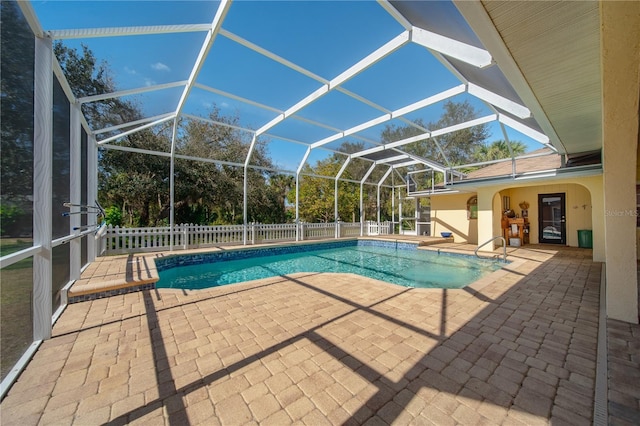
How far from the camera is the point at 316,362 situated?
2.11m

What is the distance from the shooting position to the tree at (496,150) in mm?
15120

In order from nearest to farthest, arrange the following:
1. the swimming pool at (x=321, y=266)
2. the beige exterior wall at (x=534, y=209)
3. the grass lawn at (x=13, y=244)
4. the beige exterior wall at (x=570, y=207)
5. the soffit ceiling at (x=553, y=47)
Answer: the grass lawn at (x=13, y=244) → the soffit ceiling at (x=553, y=47) → the swimming pool at (x=321, y=266) → the beige exterior wall at (x=534, y=209) → the beige exterior wall at (x=570, y=207)

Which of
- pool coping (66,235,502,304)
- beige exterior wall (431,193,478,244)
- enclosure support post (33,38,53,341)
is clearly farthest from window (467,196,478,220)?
enclosure support post (33,38,53,341)

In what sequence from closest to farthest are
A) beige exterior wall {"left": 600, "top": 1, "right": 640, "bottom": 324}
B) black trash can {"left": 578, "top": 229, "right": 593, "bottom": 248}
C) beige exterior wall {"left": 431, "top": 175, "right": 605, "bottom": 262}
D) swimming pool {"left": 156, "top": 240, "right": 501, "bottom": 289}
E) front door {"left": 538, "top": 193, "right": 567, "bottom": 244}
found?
beige exterior wall {"left": 600, "top": 1, "right": 640, "bottom": 324} < swimming pool {"left": 156, "top": 240, "right": 501, "bottom": 289} < beige exterior wall {"left": 431, "top": 175, "right": 605, "bottom": 262} < black trash can {"left": 578, "top": 229, "right": 593, "bottom": 248} < front door {"left": 538, "top": 193, "right": 567, "bottom": 244}

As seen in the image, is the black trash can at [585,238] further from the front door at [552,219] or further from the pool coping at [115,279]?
the pool coping at [115,279]

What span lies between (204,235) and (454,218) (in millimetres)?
11189

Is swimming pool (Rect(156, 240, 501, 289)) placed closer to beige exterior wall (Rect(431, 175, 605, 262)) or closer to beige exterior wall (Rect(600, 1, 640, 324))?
beige exterior wall (Rect(431, 175, 605, 262))

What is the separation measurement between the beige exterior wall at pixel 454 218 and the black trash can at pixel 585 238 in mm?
3233

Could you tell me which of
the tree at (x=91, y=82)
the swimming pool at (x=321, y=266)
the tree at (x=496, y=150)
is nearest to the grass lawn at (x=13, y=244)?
the swimming pool at (x=321, y=266)

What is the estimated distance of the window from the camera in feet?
36.3

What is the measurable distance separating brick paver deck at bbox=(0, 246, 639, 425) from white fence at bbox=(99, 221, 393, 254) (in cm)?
457

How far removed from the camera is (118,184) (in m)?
10.3

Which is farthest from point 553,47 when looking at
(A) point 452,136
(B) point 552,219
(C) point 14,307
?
(A) point 452,136

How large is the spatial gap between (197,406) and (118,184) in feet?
39.0
